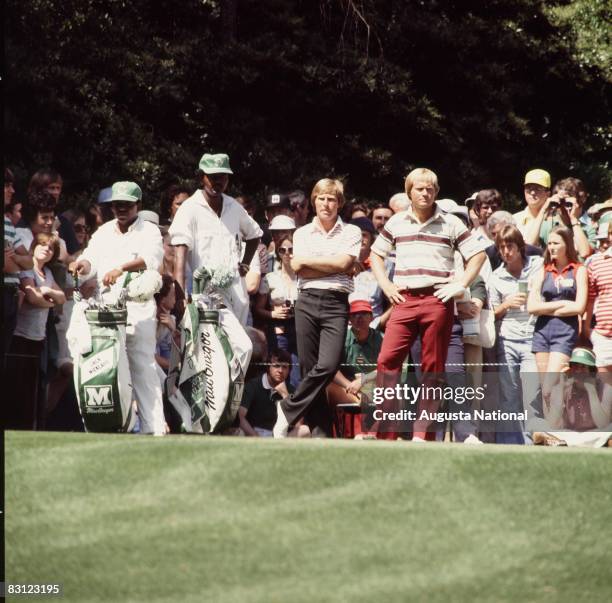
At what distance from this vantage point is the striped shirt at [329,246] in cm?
958

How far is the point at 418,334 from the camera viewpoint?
9.55 meters

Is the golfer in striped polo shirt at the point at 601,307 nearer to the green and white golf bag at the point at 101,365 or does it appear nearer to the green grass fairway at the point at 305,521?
the green grass fairway at the point at 305,521

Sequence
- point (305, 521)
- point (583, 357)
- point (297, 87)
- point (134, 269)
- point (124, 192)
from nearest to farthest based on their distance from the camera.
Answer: point (305, 521), point (134, 269), point (124, 192), point (583, 357), point (297, 87)

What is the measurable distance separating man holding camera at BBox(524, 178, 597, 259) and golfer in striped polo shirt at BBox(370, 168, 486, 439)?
87.5 inches

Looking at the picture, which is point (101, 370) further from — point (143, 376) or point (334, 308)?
point (334, 308)

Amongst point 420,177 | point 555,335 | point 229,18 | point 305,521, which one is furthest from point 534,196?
point 229,18

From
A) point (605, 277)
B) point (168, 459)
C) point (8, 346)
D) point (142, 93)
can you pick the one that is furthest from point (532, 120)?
point (168, 459)

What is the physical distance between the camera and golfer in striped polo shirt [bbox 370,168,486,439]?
30.6ft

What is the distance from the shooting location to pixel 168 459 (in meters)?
7.58

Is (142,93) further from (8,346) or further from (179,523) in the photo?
(179,523)

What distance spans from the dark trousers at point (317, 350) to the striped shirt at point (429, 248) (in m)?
0.48

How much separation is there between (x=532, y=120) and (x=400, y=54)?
3.22m

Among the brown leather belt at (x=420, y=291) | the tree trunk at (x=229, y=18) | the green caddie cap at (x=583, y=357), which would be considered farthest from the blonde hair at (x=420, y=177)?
the tree trunk at (x=229, y=18)

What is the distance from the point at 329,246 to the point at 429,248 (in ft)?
2.33
